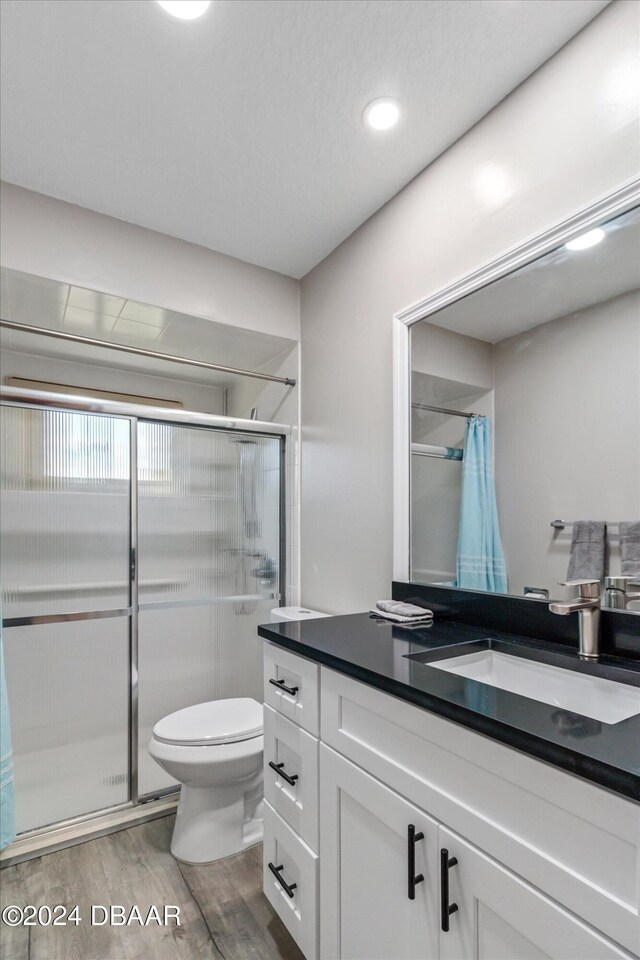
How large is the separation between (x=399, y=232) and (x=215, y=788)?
2167mm

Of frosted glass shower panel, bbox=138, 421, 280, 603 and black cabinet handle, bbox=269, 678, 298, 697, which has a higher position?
frosted glass shower panel, bbox=138, 421, 280, 603

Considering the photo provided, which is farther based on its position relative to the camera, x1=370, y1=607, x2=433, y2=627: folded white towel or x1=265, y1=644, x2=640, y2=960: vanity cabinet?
x1=370, y1=607, x2=433, y2=627: folded white towel

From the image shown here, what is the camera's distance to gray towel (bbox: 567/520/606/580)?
125 centimetres

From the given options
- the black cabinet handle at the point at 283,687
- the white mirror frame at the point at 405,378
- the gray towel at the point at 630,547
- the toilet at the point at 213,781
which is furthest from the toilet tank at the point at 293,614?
the gray towel at the point at 630,547

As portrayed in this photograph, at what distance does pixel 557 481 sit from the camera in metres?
1.36

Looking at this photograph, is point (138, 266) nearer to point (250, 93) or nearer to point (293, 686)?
point (250, 93)

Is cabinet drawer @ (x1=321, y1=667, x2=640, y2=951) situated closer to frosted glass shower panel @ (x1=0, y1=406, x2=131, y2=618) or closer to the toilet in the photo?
the toilet

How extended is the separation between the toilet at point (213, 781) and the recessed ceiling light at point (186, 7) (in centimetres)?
216

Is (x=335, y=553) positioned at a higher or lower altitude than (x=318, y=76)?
lower

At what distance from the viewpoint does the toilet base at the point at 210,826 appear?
1811mm

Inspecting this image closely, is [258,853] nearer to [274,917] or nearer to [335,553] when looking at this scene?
[274,917]

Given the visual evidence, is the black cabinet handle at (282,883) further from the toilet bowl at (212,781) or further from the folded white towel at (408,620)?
the folded white towel at (408,620)

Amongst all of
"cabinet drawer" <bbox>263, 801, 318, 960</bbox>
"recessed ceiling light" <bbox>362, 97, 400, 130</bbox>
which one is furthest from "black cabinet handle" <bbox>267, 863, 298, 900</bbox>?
"recessed ceiling light" <bbox>362, 97, 400, 130</bbox>

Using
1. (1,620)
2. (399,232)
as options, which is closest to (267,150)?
(399,232)
